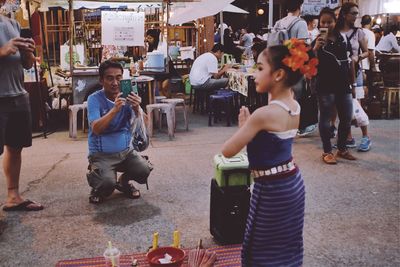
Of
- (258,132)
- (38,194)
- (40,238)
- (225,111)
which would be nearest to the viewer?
(258,132)

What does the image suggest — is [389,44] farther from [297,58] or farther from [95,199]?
[297,58]

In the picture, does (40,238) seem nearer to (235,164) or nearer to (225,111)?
(235,164)

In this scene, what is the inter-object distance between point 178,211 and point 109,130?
115cm

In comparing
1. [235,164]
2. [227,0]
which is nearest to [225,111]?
[227,0]

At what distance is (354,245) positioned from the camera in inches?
163

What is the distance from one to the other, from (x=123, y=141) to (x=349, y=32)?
13.2 ft

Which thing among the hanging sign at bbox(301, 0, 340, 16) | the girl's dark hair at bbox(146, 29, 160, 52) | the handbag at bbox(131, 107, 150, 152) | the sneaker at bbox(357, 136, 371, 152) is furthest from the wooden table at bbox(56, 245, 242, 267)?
the girl's dark hair at bbox(146, 29, 160, 52)

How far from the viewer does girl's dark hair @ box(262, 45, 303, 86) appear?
2676mm

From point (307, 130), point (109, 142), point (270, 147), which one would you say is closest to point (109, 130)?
point (109, 142)

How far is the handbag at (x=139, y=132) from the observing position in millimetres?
4895

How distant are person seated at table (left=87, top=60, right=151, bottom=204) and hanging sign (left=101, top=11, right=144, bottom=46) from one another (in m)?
4.91

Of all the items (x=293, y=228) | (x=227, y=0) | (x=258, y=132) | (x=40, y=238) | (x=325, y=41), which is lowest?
(x=40, y=238)

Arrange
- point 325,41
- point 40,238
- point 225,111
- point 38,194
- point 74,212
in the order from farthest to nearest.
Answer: point 225,111, point 325,41, point 38,194, point 74,212, point 40,238

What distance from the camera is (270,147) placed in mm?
2691
